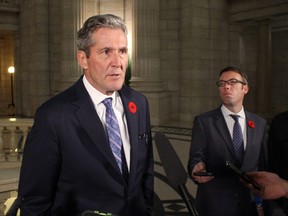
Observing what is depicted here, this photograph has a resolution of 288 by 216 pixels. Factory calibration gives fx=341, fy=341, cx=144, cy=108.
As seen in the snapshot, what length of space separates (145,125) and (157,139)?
188mm

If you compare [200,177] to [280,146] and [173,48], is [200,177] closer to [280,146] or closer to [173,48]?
[280,146]

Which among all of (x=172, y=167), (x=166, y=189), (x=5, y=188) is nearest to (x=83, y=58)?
(x=172, y=167)

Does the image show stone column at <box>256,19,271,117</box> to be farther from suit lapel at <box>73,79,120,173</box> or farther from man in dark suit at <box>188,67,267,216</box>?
suit lapel at <box>73,79,120,173</box>

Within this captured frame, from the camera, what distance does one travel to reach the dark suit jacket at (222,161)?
246cm

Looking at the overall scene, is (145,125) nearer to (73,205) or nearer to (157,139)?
(157,139)

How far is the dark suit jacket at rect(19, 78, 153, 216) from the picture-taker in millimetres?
1528

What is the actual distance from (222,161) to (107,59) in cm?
134

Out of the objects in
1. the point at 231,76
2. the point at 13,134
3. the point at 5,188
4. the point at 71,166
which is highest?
the point at 231,76

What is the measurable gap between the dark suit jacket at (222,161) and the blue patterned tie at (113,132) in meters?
0.99

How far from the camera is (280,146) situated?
187 cm

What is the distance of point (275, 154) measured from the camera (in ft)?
6.31

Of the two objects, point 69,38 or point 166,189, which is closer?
point 166,189

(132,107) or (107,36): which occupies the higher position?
(107,36)

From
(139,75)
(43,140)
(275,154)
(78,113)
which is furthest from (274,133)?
(139,75)
